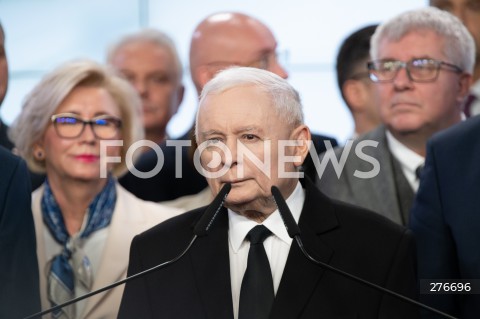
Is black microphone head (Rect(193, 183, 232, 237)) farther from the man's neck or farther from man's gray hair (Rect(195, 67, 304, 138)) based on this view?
the man's neck

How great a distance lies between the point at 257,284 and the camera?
7.37 ft

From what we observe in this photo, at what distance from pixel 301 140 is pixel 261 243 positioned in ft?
0.82

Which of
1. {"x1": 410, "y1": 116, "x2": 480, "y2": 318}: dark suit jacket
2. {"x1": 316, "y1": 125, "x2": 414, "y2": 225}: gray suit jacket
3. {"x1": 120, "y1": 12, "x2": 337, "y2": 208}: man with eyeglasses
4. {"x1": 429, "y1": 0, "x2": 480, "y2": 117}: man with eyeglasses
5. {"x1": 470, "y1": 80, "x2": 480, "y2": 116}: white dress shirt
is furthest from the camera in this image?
{"x1": 429, "y1": 0, "x2": 480, "y2": 117}: man with eyeglasses

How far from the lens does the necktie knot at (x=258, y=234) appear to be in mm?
2301

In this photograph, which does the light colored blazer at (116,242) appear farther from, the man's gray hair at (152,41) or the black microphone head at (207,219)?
the black microphone head at (207,219)

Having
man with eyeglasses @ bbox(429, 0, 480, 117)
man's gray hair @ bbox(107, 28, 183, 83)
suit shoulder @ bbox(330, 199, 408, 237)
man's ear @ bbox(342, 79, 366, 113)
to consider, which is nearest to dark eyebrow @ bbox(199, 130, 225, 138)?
suit shoulder @ bbox(330, 199, 408, 237)

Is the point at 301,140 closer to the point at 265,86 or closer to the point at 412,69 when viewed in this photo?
the point at 265,86

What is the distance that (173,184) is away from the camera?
11.0 ft

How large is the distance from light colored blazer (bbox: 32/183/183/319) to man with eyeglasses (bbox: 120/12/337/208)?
11 cm

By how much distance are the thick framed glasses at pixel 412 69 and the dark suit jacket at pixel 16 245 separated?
1.01m

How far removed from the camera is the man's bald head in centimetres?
330

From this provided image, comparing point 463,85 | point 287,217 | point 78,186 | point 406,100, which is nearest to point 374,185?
point 406,100

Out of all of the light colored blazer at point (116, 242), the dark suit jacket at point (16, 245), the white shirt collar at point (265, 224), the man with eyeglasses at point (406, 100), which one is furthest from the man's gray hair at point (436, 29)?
the dark suit jacket at point (16, 245)

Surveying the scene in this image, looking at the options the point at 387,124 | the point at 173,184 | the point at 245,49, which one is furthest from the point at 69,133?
the point at 387,124
